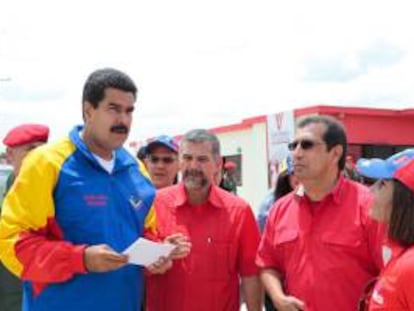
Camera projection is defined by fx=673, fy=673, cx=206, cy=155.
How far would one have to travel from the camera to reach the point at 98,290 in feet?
10.6

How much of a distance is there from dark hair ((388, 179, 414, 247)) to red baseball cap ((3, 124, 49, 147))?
113 inches

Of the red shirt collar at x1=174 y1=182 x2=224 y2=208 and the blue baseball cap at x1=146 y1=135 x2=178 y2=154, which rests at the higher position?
the blue baseball cap at x1=146 y1=135 x2=178 y2=154

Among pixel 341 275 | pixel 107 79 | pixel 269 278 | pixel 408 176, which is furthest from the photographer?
pixel 269 278

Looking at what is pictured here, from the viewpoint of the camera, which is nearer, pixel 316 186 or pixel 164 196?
pixel 316 186

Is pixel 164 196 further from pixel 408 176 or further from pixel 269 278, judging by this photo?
pixel 408 176

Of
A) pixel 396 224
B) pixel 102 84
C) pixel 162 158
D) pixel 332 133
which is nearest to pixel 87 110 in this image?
pixel 102 84

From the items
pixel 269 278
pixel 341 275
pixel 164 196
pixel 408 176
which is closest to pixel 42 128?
pixel 164 196

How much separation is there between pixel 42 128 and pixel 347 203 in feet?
7.67

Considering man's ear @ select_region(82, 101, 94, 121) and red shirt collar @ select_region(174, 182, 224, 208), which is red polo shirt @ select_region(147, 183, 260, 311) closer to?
red shirt collar @ select_region(174, 182, 224, 208)

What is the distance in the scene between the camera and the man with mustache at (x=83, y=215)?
10.0ft

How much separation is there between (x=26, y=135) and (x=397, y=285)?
10.1 ft

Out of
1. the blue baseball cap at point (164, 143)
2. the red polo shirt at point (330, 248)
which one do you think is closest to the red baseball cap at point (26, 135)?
the blue baseball cap at point (164, 143)

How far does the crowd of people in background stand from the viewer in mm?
A: 3029

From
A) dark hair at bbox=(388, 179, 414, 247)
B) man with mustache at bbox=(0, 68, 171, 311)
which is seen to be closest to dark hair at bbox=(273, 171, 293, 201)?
man with mustache at bbox=(0, 68, 171, 311)
